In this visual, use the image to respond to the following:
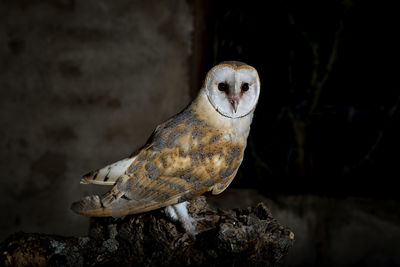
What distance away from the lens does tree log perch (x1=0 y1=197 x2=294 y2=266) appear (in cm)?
84

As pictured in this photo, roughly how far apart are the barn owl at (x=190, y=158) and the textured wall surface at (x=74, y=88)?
2.43ft

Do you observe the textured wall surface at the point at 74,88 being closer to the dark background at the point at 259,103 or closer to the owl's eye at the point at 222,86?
the dark background at the point at 259,103

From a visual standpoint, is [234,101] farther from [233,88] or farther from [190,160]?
[190,160]

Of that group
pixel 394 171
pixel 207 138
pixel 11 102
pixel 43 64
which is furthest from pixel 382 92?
pixel 11 102

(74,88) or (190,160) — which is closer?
(190,160)

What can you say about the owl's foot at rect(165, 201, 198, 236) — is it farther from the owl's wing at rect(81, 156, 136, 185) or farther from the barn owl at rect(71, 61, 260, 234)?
the owl's wing at rect(81, 156, 136, 185)

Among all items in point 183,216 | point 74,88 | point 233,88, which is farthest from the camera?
point 74,88

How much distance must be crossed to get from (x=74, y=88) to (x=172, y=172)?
0.90 metres

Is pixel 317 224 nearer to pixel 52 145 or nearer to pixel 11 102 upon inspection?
pixel 52 145

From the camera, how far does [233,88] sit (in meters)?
0.81

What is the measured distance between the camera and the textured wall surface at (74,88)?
4.94 ft

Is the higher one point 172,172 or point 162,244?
point 172,172

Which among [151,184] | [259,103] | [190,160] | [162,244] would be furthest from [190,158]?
[259,103]

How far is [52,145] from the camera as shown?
A: 5.25 feet
